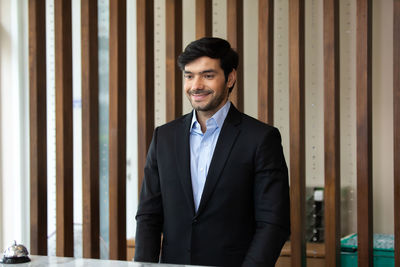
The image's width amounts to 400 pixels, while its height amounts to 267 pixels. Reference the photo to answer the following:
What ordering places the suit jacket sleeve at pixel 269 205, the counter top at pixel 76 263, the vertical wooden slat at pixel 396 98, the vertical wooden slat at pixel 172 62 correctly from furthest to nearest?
the vertical wooden slat at pixel 172 62, the vertical wooden slat at pixel 396 98, the suit jacket sleeve at pixel 269 205, the counter top at pixel 76 263

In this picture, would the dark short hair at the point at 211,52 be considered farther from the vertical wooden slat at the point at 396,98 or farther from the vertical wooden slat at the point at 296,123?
the vertical wooden slat at the point at 396,98

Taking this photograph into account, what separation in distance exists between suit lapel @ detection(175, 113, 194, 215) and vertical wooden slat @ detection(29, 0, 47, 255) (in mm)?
1386

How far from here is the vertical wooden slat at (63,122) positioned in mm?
3129

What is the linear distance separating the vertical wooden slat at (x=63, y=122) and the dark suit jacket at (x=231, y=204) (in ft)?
4.07

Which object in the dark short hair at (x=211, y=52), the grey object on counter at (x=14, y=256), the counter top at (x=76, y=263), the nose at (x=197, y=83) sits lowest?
the counter top at (x=76, y=263)

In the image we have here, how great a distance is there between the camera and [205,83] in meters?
1.94

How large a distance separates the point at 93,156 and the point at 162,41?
1711 millimetres

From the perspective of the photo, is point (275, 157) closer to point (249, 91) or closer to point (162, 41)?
point (249, 91)

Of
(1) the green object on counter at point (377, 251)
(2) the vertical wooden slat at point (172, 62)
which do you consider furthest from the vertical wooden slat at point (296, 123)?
(1) the green object on counter at point (377, 251)

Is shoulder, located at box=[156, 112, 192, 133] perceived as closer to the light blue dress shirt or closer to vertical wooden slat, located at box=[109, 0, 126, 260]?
the light blue dress shirt

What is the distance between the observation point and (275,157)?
6.41ft

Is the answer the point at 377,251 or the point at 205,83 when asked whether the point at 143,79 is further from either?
the point at 377,251

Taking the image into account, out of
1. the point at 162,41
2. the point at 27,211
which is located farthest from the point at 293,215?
the point at 27,211

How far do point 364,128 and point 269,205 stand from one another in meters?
Answer: 0.93
